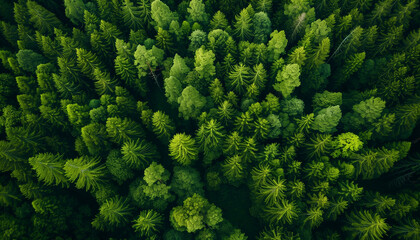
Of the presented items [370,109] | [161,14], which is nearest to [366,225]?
[370,109]

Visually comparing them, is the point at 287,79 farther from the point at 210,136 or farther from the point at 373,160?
the point at 373,160

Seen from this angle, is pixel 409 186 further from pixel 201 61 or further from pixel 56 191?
pixel 56 191

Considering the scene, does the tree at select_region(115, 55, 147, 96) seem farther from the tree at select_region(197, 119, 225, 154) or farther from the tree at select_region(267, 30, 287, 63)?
the tree at select_region(267, 30, 287, 63)

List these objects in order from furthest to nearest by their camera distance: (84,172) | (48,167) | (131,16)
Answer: (131,16) → (48,167) → (84,172)

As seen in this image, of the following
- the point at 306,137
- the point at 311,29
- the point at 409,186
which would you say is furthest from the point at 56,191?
the point at 409,186

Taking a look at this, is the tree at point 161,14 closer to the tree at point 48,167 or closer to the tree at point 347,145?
the tree at point 48,167

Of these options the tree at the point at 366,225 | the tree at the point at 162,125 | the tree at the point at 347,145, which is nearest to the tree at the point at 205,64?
the tree at the point at 162,125

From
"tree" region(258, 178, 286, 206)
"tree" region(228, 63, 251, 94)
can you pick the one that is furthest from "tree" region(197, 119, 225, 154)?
"tree" region(258, 178, 286, 206)
